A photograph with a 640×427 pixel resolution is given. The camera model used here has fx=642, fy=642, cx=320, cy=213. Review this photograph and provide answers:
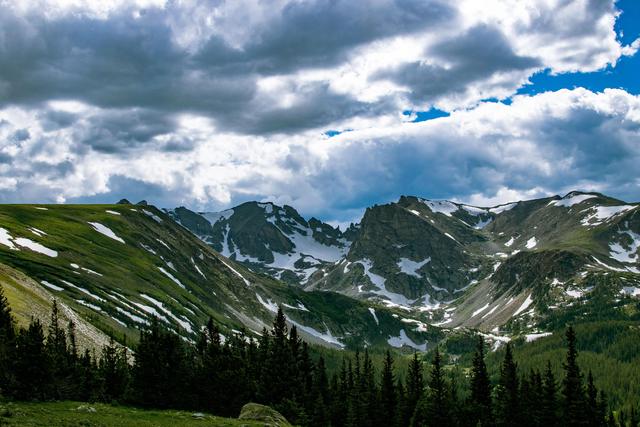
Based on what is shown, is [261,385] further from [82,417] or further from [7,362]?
[82,417]

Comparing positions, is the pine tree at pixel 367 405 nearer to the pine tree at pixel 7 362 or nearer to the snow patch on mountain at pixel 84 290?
the pine tree at pixel 7 362

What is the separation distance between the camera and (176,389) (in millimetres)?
75375

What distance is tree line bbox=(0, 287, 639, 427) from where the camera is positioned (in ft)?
232

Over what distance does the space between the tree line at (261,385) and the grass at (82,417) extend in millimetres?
6495

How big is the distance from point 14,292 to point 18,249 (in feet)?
Result: 263

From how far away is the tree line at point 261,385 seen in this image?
2788 inches

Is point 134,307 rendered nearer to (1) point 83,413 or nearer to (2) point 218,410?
(2) point 218,410

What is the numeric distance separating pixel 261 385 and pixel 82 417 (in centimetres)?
6218

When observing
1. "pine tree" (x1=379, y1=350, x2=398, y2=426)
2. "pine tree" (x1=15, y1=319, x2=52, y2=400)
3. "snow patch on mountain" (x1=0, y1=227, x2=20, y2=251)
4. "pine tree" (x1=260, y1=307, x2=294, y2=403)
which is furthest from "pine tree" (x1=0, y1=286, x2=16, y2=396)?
"snow patch on mountain" (x1=0, y1=227, x2=20, y2=251)

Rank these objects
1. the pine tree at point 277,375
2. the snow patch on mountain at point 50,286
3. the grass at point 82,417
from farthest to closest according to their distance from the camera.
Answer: the snow patch on mountain at point 50,286 → the pine tree at point 277,375 → the grass at point 82,417

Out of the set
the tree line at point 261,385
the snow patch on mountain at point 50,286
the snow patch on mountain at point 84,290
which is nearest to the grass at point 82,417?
the tree line at point 261,385

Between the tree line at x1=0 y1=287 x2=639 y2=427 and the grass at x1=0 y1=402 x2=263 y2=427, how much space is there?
6.49 meters

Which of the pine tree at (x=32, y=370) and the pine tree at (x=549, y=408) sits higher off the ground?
the pine tree at (x=32, y=370)

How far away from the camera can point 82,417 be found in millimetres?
43719
